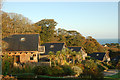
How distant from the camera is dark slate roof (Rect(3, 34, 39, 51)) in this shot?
1777 centimetres

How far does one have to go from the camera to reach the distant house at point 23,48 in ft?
57.1

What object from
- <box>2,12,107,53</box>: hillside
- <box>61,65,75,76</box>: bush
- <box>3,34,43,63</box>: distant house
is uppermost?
<box>2,12,107,53</box>: hillside

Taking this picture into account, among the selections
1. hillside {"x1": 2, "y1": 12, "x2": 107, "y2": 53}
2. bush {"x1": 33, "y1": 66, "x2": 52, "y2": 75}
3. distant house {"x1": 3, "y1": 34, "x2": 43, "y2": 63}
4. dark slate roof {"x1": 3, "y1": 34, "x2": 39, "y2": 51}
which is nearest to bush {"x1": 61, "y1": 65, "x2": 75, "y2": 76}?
bush {"x1": 33, "y1": 66, "x2": 52, "y2": 75}

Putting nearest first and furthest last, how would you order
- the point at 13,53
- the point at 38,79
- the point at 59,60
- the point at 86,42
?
the point at 38,79
the point at 59,60
the point at 13,53
the point at 86,42

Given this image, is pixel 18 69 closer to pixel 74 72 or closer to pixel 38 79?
pixel 38 79

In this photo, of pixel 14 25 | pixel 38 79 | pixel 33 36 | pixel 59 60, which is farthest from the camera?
pixel 14 25

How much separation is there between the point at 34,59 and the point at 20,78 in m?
8.18

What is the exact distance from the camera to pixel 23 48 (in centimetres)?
1784

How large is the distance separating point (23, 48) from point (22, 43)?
101 centimetres

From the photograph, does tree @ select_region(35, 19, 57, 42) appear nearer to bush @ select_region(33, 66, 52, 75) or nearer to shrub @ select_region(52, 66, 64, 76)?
shrub @ select_region(52, 66, 64, 76)

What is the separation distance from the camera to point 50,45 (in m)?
25.0

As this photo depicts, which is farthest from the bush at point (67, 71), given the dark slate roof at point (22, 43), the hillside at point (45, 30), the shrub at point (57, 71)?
the hillside at point (45, 30)

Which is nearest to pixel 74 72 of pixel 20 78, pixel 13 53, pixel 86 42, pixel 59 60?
pixel 59 60

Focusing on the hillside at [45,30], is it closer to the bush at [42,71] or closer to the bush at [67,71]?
the bush at [42,71]
